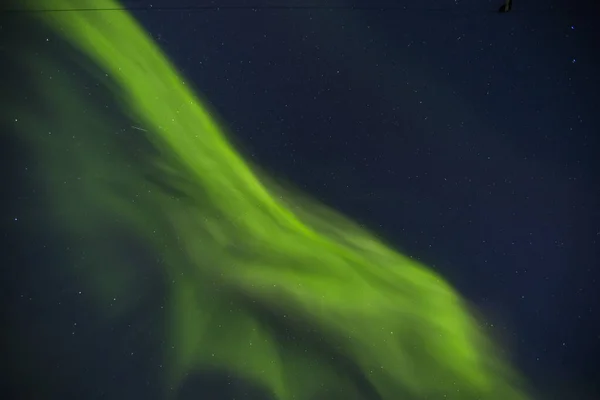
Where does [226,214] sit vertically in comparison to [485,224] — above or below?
below

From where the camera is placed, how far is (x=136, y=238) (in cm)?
101

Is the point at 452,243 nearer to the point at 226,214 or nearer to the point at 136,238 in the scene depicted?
the point at 226,214

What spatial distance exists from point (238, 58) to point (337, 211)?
1.14 feet

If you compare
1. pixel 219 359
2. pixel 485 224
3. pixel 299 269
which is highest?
pixel 485 224

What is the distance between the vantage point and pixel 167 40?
0.97 metres

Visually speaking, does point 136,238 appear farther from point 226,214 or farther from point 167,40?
point 167,40

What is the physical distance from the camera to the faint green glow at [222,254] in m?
0.96

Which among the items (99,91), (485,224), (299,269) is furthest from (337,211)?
(99,91)

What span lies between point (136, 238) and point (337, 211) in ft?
1.33

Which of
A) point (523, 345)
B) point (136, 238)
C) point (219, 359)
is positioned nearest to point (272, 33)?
point (136, 238)

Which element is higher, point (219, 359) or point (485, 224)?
point (485, 224)

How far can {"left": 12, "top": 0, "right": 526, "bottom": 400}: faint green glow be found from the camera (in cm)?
96

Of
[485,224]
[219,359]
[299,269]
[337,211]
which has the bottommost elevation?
[219,359]

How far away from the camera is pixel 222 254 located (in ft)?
3.25
